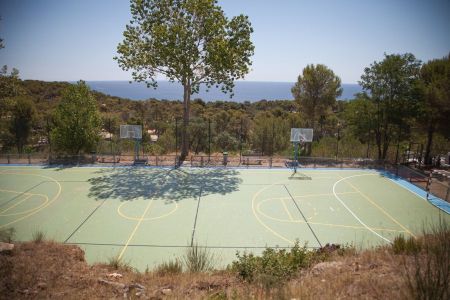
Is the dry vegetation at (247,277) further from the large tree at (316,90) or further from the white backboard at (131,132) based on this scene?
the large tree at (316,90)

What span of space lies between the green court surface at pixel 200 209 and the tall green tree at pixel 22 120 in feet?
39.9

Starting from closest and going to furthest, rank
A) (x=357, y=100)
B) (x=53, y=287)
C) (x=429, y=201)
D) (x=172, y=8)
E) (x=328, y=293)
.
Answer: (x=328, y=293), (x=53, y=287), (x=429, y=201), (x=172, y=8), (x=357, y=100)

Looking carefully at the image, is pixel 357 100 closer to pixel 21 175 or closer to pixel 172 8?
pixel 172 8

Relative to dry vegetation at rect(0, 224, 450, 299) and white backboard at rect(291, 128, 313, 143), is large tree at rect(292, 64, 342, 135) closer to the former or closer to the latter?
white backboard at rect(291, 128, 313, 143)

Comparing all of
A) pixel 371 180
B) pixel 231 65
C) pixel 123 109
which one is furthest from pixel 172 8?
pixel 123 109

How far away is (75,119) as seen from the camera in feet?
71.7

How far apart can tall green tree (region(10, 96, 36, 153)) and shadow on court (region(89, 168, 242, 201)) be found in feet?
52.0

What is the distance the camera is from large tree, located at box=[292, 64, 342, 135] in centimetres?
2742

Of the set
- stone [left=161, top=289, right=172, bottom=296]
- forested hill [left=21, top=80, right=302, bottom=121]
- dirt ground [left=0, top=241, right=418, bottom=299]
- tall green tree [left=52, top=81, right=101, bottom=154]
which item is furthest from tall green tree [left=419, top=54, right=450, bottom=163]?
forested hill [left=21, top=80, right=302, bottom=121]

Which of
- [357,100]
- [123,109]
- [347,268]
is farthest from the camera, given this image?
[123,109]

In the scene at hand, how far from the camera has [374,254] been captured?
8.52m

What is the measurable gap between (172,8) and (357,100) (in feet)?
48.1

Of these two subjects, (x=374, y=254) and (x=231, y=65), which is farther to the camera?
(x=231, y=65)

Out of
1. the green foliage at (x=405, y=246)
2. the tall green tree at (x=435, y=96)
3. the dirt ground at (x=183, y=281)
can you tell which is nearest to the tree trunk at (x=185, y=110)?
the dirt ground at (x=183, y=281)
